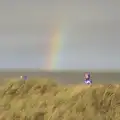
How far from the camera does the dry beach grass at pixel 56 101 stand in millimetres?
647

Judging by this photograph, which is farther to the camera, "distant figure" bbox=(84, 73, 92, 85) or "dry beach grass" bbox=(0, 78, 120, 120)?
"distant figure" bbox=(84, 73, 92, 85)

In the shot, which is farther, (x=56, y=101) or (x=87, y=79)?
(x=87, y=79)

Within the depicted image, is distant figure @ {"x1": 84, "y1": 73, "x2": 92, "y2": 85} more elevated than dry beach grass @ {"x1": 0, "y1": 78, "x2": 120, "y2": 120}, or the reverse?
distant figure @ {"x1": 84, "y1": 73, "x2": 92, "y2": 85}

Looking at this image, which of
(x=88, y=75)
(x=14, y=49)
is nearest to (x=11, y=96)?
(x=88, y=75)

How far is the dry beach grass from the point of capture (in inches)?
25.5

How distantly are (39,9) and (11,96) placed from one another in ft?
1.67

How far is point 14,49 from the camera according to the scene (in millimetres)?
1084

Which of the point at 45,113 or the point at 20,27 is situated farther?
the point at 20,27

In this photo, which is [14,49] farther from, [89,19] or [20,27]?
[89,19]

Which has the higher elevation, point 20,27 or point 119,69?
point 20,27

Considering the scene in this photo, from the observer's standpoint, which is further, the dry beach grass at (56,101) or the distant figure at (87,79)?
the distant figure at (87,79)

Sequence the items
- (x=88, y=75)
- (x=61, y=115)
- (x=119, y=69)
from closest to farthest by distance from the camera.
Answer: (x=61, y=115) → (x=88, y=75) → (x=119, y=69)

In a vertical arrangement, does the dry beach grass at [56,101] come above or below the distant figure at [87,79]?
below

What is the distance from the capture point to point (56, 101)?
668mm
